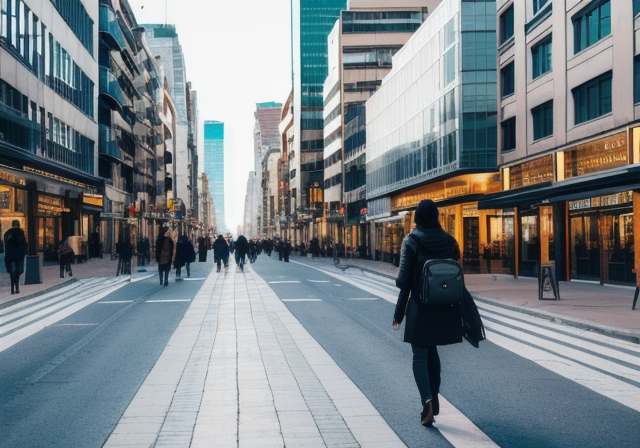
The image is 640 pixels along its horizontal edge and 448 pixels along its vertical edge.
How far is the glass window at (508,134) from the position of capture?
34750 millimetres

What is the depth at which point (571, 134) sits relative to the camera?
27844 mm

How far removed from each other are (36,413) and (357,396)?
2.80 m

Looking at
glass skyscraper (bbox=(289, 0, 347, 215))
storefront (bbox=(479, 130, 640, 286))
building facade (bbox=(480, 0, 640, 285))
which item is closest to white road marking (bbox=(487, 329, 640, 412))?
building facade (bbox=(480, 0, 640, 285))

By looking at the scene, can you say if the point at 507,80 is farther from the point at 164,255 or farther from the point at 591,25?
the point at 164,255

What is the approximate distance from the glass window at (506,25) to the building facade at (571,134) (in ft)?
0.14

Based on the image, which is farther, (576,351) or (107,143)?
(107,143)

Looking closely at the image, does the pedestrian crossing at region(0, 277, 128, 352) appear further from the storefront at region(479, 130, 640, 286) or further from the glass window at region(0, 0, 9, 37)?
the storefront at region(479, 130, 640, 286)

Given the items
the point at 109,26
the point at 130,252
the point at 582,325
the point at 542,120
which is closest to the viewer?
the point at 582,325

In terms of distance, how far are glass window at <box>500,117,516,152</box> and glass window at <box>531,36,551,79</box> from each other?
3.22m

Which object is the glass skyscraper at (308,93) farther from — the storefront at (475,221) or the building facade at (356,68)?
the storefront at (475,221)

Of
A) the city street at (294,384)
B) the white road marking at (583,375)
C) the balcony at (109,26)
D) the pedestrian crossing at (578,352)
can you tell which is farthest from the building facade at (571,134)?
the balcony at (109,26)

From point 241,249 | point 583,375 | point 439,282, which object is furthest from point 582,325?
point 241,249

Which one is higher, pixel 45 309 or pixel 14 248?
pixel 14 248

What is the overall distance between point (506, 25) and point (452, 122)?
5831 millimetres
